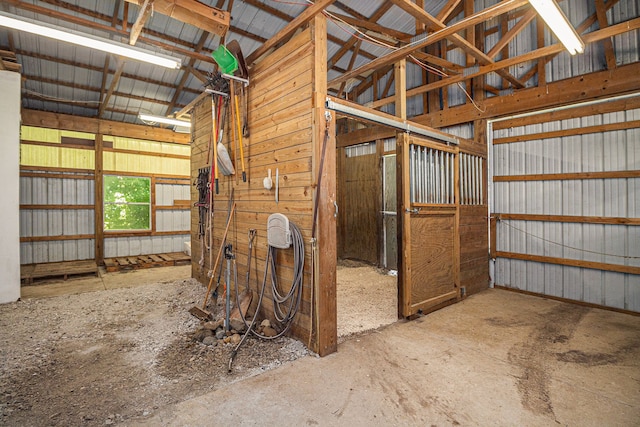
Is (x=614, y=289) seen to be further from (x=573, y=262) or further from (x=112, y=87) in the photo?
(x=112, y=87)

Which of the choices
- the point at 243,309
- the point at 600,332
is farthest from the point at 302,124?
the point at 600,332

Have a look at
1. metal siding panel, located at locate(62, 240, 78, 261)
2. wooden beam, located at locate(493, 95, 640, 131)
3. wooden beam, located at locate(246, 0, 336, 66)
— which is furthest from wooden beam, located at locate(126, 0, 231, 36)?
metal siding panel, located at locate(62, 240, 78, 261)

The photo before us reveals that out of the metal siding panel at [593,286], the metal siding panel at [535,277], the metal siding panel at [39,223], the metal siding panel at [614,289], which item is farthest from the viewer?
the metal siding panel at [39,223]

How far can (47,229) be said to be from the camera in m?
6.50

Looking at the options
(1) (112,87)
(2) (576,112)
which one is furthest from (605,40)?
(1) (112,87)

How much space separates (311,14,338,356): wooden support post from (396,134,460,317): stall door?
108 cm

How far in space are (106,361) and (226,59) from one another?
10.2 feet

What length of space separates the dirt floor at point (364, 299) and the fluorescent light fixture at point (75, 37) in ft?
12.9

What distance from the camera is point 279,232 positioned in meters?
2.84

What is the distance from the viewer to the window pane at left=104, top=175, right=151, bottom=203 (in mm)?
7121

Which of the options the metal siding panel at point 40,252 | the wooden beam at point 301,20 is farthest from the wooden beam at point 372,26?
the metal siding panel at point 40,252

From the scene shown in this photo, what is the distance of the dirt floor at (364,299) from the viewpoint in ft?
11.2

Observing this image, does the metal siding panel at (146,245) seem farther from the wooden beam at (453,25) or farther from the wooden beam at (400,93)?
the wooden beam at (453,25)

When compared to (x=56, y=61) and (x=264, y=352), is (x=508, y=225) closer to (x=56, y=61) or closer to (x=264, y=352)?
(x=264, y=352)
